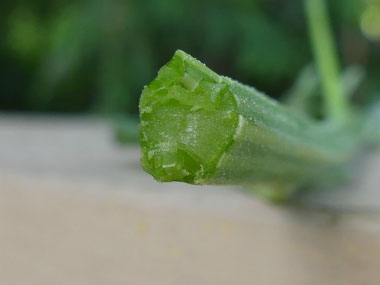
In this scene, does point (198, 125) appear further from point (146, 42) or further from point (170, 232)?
point (146, 42)

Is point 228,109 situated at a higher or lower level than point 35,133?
lower

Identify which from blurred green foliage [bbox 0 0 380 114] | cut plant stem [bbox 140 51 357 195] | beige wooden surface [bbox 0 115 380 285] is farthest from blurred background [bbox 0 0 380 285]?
blurred green foliage [bbox 0 0 380 114]

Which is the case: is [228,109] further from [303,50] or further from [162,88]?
[303,50]

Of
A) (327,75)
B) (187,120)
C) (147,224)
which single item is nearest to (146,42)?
(327,75)

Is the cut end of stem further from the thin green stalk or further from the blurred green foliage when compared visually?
the blurred green foliage

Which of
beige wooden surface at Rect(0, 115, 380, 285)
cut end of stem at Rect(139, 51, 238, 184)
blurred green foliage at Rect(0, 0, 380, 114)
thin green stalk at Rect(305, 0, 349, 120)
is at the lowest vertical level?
cut end of stem at Rect(139, 51, 238, 184)

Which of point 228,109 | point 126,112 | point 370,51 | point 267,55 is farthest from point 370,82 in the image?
point 228,109

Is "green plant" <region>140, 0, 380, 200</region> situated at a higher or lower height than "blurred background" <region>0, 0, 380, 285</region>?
lower
